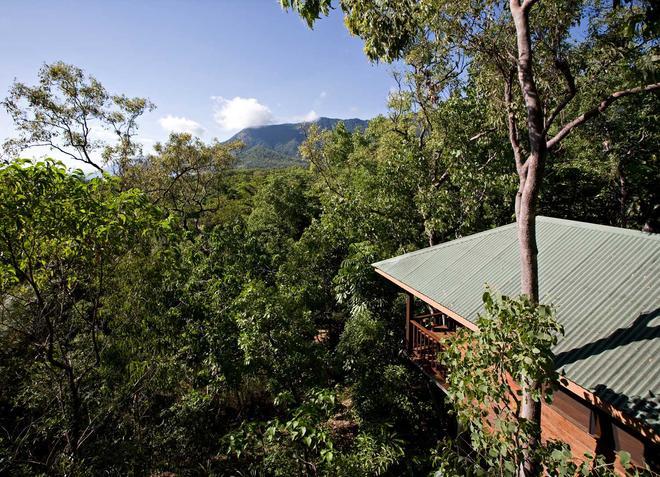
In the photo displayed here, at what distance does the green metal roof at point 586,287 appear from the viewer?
4598 mm

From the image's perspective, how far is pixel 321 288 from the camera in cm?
1271

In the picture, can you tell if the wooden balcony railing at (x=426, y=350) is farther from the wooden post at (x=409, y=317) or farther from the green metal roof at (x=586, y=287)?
the green metal roof at (x=586, y=287)

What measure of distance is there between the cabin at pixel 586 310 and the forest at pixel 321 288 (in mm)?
630

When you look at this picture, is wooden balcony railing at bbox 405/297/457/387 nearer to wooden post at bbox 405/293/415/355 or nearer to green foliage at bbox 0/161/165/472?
wooden post at bbox 405/293/415/355

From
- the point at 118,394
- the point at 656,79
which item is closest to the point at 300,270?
the point at 118,394

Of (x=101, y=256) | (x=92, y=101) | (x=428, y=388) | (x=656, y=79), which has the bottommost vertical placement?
(x=428, y=388)

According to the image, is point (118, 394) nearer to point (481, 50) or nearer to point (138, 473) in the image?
point (138, 473)

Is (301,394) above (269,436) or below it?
below

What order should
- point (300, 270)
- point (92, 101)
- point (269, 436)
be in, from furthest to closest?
1. point (92, 101)
2. point (300, 270)
3. point (269, 436)

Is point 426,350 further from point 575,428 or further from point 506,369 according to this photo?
point 506,369

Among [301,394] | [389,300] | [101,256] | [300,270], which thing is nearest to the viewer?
[101,256]

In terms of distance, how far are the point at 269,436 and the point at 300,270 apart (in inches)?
350

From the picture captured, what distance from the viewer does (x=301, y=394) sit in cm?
720

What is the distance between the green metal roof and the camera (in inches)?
181
